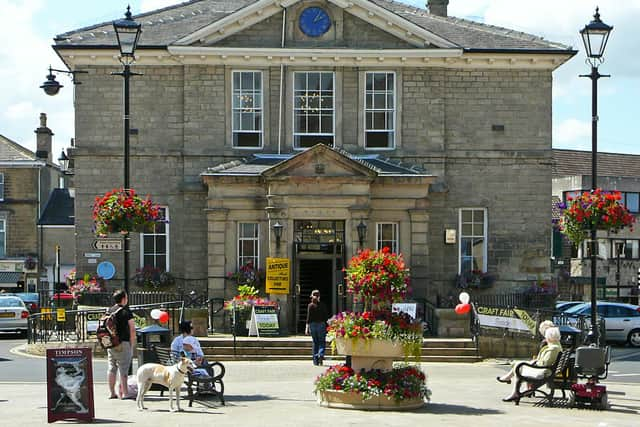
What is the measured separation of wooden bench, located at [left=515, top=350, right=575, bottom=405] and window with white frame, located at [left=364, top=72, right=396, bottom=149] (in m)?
15.2

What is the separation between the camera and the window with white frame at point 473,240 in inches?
1340

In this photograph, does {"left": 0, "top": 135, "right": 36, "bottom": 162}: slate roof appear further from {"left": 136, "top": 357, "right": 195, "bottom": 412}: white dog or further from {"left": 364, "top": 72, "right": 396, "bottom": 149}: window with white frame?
{"left": 136, "top": 357, "right": 195, "bottom": 412}: white dog

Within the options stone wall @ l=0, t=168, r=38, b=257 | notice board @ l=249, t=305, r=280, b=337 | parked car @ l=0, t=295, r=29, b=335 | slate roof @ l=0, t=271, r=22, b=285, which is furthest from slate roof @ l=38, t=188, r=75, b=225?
notice board @ l=249, t=305, r=280, b=337

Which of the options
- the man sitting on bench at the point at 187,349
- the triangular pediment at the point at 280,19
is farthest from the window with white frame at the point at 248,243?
the man sitting on bench at the point at 187,349

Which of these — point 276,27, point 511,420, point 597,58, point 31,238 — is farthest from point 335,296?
point 31,238

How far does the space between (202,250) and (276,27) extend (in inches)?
262

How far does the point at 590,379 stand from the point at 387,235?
14127 mm

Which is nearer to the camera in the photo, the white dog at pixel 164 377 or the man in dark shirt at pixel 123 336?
the white dog at pixel 164 377

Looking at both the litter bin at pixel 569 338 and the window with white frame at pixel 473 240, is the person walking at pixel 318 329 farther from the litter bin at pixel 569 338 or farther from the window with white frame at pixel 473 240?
the window with white frame at pixel 473 240

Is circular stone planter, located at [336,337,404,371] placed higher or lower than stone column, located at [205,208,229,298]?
lower

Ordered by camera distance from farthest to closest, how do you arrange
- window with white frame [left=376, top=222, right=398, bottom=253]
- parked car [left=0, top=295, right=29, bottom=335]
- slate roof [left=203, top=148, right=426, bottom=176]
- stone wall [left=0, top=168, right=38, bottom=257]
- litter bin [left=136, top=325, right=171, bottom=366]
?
stone wall [left=0, top=168, right=38, bottom=257] → parked car [left=0, top=295, right=29, bottom=335] → window with white frame [left=376, top=222, right=398, bottom=253] → slate roof [left=203, top=148, right=426, bottom=176] → litter bin [left=136, top=325, right=171, bottom=366]

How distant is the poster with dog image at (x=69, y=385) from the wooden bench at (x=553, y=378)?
23.0 ft

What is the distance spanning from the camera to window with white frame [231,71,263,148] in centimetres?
3350

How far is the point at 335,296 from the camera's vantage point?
106 ft
